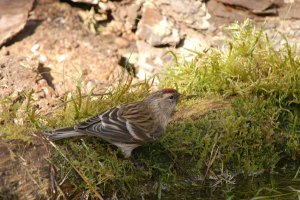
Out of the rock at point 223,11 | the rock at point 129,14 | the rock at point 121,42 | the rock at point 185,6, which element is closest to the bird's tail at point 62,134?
the rock at point 121,42

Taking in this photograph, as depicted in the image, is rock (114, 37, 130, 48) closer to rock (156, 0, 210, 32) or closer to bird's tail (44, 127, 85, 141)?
rock (156, 0, 210, 32)

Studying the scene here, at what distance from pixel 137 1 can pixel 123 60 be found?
0.97m

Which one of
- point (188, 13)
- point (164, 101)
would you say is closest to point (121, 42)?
point (188, 13)

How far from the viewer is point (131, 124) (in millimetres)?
6180

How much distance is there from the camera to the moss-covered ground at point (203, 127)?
603 cm

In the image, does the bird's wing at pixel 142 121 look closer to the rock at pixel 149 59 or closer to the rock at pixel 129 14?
the rock at pixel 149 59

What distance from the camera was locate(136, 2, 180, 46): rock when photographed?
9578 millimetres

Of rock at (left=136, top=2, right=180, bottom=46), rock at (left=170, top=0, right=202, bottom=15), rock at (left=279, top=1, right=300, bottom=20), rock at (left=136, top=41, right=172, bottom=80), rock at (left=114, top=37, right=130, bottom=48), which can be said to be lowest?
rock at (left=136, top=41, right=172, bottom=80)

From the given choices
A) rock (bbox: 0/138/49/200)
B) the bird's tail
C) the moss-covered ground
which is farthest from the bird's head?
rock (bbox: 0/138/49/200)

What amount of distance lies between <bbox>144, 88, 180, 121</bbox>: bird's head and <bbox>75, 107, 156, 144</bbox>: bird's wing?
0.40 meters

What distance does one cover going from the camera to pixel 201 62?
26.0 feet

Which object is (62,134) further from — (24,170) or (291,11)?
(291,11)

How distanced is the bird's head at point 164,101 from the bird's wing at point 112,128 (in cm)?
40

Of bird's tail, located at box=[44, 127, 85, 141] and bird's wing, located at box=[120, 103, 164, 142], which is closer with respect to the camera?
bird's tail, located at box=[44, 127, 85, 141]
